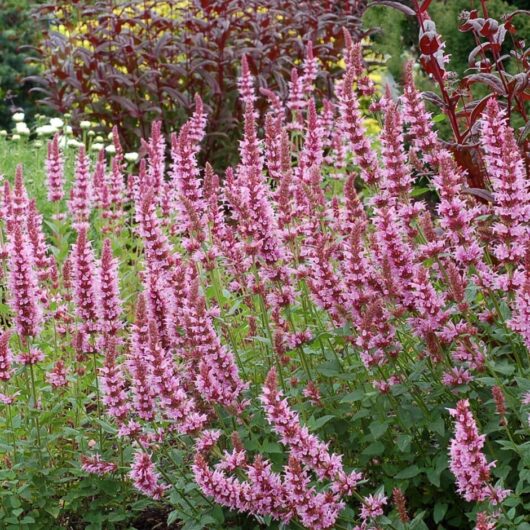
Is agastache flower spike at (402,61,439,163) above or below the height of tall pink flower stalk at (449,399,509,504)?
above

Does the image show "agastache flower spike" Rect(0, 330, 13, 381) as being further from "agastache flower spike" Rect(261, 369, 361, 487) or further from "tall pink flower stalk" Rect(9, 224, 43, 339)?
"agastache flower spike" Rect(261, 369, 361, 487)

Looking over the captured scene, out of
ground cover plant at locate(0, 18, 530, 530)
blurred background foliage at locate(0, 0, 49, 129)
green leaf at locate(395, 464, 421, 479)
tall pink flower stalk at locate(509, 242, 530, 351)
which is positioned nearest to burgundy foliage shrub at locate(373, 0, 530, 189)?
ground cover plant at locate(0, 18, 530, 530)

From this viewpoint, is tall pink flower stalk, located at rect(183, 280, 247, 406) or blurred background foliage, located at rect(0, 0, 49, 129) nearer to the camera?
tall pink flower stalk, located at rect(183, 280, 247, 406)

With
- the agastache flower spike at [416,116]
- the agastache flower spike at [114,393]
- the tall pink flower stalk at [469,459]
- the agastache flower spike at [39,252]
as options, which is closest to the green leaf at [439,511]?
the tall pink flower stalk at [469,459]

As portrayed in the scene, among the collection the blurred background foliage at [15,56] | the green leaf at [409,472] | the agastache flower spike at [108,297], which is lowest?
the green leaf at [409,472]

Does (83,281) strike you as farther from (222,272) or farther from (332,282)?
(222,272)

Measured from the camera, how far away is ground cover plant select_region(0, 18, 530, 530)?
313cm

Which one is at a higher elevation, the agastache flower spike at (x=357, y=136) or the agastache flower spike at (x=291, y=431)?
the agastache flower spike at (x=357, y=136)

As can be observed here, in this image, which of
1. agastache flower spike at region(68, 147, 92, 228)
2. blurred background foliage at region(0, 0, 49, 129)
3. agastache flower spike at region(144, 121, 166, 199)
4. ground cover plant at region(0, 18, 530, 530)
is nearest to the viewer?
ground cover plant at region(0, 18, 530, 530)

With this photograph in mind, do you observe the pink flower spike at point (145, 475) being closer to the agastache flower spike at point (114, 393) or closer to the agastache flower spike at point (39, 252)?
the agastache flower spike at point (114, 393)

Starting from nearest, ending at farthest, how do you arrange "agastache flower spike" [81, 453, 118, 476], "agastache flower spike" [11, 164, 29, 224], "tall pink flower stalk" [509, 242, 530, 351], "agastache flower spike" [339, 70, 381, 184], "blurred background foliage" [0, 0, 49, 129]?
"tall pink flower stalk" [509, 242, 530, 351]
"agastache flower spike" [339, 70, 381, 184]
"agastache flower spike" [81, 453, 118, 476]
"agastache flower spike" [11, 164, 29, 224]
"blurred background foliage" [0, 0, 49, 129]

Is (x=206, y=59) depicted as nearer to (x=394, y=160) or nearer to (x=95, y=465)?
(x=95, y=465)

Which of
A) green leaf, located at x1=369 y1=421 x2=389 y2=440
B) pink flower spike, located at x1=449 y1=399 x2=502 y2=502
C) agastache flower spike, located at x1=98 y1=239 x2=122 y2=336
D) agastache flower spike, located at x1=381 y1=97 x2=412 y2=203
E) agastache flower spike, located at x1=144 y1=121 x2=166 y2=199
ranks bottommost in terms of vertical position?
pink flower spike, located at x1=449 y1=399 x2=502 y2=502

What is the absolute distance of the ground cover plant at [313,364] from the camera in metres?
3.13
